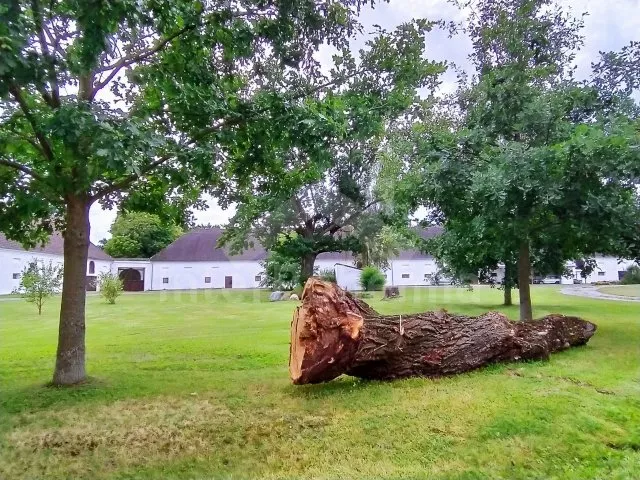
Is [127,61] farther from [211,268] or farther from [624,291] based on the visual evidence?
[211,268]

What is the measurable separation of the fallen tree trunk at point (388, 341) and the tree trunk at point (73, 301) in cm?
263

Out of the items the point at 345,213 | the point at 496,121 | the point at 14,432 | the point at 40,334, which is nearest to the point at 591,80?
the point at 496,121

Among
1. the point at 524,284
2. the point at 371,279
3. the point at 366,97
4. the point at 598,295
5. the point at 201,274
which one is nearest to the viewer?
the point at 366,97

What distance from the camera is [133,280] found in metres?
36.1

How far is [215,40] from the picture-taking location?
16.7ft

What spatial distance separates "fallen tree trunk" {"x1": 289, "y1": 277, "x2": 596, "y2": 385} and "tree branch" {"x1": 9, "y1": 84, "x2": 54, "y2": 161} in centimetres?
316

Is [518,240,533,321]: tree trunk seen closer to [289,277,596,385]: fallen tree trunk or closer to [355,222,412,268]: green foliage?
[289,277,596,385]: fallen tree trunk

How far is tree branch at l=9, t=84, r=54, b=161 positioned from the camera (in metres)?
3.92

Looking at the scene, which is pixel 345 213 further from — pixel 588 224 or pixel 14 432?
pixel 14 432

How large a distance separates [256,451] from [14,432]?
7.32 ft

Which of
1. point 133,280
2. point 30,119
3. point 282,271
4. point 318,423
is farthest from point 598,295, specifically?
point 133,280

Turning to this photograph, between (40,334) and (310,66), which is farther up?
A: (310,66)

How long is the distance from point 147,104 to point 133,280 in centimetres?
3431

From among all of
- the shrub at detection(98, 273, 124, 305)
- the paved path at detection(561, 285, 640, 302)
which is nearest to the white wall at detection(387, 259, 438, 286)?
the paved path at detection(561, 285, 640, 302)
